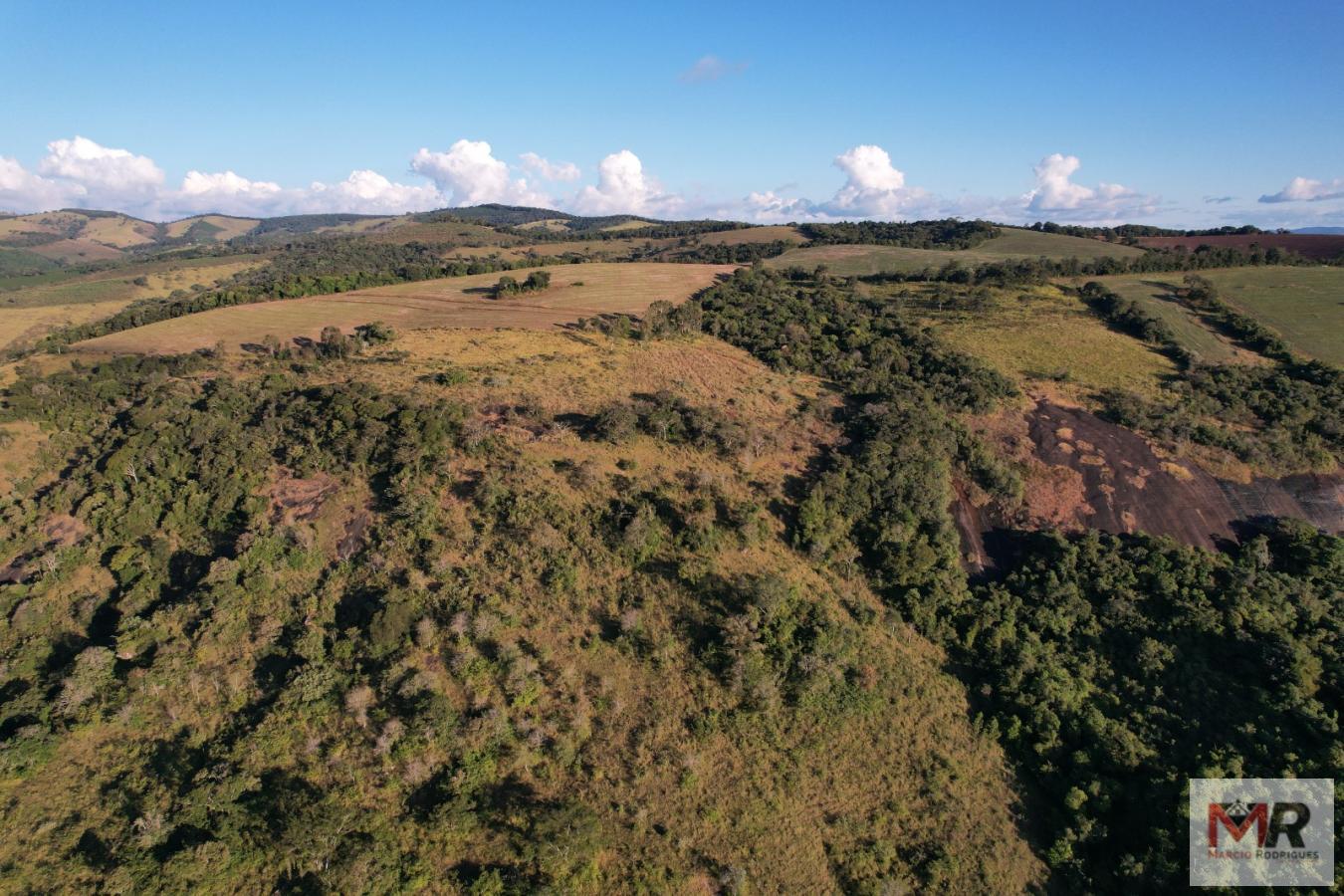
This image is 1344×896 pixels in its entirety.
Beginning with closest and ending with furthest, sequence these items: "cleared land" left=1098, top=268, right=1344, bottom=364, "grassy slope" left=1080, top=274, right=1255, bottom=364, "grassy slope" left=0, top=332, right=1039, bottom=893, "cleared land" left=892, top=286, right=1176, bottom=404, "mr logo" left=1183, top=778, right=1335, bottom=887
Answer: "mr logo" left=1183, top=778, right=1335, bottom=887, "grassy slope" left=0, top=332, right=1039, bottom=893, "cleared land" left=892, top=286, right=1176, bottom=404, "grassy slope" left=1080, top=274, right=1255, bottom=364, "cleared land" left=1098, top=268, right=1344, bottom=364

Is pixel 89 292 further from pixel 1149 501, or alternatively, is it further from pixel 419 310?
pixel 1149 501

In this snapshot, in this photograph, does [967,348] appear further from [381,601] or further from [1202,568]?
[381,601]

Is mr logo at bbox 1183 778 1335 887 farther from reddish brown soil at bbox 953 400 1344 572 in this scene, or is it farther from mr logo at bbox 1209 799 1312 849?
reddish brown soil at bbox 953 400 1344 572

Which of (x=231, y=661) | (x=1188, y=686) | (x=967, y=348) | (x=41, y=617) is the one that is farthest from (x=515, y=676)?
(x=967, y=348)

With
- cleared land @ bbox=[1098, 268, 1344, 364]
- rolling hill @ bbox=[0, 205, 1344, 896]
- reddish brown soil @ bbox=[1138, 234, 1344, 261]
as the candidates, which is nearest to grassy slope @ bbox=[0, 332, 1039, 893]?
rolling hill @ bbox=[0, 205, 1344, 896]

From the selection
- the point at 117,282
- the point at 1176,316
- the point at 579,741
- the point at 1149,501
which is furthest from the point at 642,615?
the point at 117,282

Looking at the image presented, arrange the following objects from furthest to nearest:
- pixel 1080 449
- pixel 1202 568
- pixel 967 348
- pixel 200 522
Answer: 1. pixel 967 348
2. pixel 1080 449
3. pixel 200 522
4. pixel 1202 568
